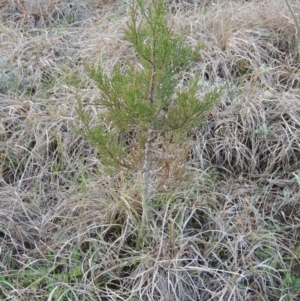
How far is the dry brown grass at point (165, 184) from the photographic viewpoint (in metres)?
1.89

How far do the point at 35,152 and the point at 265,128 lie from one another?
1.01 m

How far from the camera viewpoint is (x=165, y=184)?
209 centimetres

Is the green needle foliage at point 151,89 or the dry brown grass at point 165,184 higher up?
the green needle foliage at point 151,89

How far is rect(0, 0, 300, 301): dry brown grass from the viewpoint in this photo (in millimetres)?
1888

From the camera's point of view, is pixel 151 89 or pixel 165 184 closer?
pixel 151 89

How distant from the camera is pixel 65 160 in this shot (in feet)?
7.86

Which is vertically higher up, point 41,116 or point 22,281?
point 41,116

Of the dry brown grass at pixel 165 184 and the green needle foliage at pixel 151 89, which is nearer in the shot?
the green needle foliage at pixel 151 89

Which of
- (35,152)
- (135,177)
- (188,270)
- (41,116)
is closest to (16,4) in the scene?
(41,116)

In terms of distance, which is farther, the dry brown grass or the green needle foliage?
the dry brown grass

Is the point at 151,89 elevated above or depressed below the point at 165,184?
above

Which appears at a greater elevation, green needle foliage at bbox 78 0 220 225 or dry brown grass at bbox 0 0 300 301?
green needle foliage at bbox 78 0 220 225

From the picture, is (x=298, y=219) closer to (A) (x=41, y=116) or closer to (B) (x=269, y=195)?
(B) (x=269, y=195)

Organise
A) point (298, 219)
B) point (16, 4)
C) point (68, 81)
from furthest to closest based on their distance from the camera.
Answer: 1. point (16, 4)
2. point (68, 81)
3. point (298, 219)
